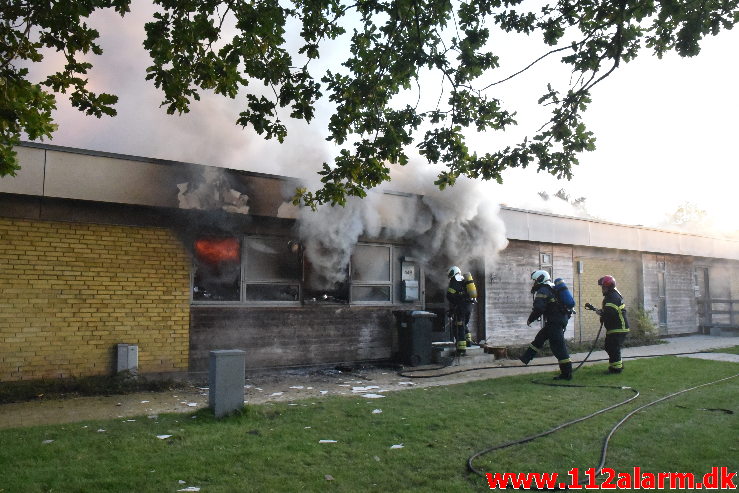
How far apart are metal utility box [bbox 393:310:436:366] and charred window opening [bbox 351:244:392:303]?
677mm

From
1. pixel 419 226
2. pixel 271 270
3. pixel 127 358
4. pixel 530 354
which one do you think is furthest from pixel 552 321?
pixel 127 358

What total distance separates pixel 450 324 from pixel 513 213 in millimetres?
3235

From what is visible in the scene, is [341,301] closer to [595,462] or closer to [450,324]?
[450,324]

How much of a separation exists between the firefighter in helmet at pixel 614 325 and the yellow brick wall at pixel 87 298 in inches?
302

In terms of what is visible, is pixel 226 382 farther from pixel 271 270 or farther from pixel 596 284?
pixel 596 284

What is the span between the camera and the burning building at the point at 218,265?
786cm

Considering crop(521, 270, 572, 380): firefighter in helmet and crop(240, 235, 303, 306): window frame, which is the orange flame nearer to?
crop(240, 235, 303, 306): window frame

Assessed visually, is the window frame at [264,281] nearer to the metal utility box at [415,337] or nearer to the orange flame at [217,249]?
the orange flame at [217,249]

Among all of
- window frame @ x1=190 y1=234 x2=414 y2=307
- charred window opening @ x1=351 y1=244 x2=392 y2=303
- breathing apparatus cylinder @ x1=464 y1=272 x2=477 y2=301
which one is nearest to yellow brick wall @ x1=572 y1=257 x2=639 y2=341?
breathing apparatus cylinder @ x1=464 y1=272 x2=477 y2=301

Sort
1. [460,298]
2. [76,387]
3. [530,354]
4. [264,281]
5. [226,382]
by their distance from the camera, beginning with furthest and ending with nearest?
[460,298] < [530,354] < [264,281] < [76,387] < [226,382]

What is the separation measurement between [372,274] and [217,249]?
344 centimetres

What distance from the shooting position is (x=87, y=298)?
8234mm

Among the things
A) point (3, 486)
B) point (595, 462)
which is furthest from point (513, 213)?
point (3, 486)

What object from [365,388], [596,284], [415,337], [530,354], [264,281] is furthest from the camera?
[596,284]
